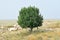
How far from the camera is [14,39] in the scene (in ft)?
132

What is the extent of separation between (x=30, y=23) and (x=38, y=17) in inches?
90.1

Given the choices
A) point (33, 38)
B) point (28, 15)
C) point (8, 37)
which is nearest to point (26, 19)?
point (28, 15)

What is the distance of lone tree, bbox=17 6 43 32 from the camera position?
46.7 m

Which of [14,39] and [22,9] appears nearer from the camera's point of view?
[14,39]

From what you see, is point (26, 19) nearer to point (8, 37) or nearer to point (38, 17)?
point (38, 17)

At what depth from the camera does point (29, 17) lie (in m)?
47.2

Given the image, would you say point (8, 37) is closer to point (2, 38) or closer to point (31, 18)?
point (2, 38)

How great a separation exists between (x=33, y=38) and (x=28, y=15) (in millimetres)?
9434

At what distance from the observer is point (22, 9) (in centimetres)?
4788

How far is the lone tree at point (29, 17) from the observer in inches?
1837

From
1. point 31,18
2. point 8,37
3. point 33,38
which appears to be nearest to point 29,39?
point 33,38

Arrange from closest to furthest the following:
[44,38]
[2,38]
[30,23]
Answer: [44,38] → [2,38] → [30,23]

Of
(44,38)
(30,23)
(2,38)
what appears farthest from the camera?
(30,23)

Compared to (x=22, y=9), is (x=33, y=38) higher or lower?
lower
